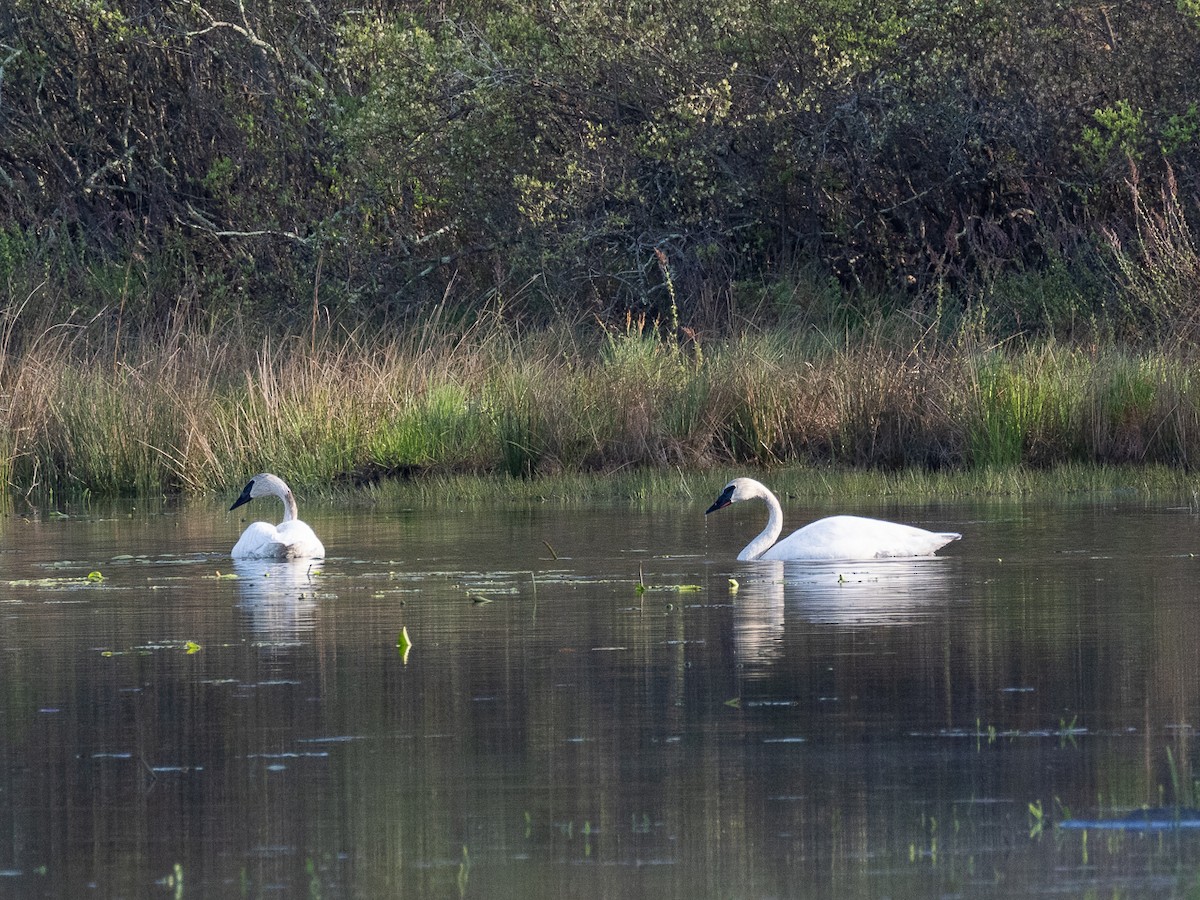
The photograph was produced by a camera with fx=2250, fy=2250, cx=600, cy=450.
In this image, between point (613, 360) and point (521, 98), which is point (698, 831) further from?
point (521, 98)

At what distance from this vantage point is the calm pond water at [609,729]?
4984mm

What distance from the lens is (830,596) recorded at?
10406mm

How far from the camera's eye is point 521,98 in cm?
2608

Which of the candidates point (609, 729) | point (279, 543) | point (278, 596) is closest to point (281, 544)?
point (279, 543)

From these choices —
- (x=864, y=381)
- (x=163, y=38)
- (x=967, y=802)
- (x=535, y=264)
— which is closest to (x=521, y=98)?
(x=535, y=264)

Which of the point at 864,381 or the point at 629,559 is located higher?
the point at 864,381

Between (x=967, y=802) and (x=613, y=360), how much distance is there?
14420mm

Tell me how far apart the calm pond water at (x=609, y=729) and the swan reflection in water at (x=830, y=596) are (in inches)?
1.6

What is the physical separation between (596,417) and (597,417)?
0.02 metres

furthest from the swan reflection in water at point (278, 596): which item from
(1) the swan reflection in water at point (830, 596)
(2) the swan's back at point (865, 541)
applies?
(2) the swan's back at point (865, 541)

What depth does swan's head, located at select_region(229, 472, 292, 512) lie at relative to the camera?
14.9 metres

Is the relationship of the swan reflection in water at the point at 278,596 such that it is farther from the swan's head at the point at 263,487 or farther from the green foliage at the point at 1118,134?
the green foliage at the point at 1118,134

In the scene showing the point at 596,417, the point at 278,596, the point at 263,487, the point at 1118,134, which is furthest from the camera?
the point at 1118,134

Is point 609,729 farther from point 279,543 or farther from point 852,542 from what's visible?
point 279,543
